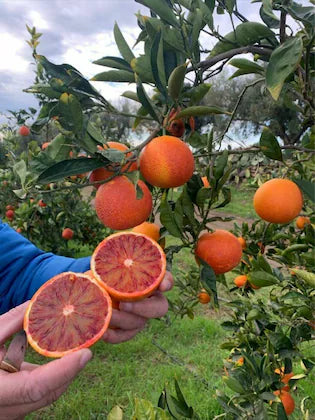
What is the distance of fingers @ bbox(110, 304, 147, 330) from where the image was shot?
953mm

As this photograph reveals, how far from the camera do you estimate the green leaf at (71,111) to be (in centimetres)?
68

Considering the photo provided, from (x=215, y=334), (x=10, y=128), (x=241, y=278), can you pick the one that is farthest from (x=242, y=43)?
(x=10, y=128)

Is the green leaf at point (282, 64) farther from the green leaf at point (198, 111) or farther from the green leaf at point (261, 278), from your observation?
the green leaf at point (261, 278)

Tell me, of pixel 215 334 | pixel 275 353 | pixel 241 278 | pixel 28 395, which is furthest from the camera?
pixel 215 334

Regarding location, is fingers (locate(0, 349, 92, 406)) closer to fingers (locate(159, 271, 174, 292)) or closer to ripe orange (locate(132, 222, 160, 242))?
fingers (locate(159, 271, 174, 292))

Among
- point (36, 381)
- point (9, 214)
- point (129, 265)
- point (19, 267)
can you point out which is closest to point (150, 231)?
point (129, 265)

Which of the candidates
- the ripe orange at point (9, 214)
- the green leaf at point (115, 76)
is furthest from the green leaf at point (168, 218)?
the ripe orange at point (9, 214)

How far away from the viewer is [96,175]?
806 millimetres

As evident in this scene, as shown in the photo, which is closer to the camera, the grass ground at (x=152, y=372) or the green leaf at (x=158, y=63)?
the green leaf at (x=158, y=63)

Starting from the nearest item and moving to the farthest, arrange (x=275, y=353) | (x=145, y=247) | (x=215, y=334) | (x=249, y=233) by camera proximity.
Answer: (x=145, y=247)
(x=275, y=353)
(x=249, y=233)
(x=215, y=334)

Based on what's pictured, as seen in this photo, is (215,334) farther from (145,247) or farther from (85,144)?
(85,144)

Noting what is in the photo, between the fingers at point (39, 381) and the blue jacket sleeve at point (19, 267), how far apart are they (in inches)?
27.6

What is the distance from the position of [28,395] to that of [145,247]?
44cm

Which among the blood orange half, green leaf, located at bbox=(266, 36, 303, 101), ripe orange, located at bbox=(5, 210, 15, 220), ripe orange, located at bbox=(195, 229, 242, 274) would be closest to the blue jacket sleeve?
the blood orange half
